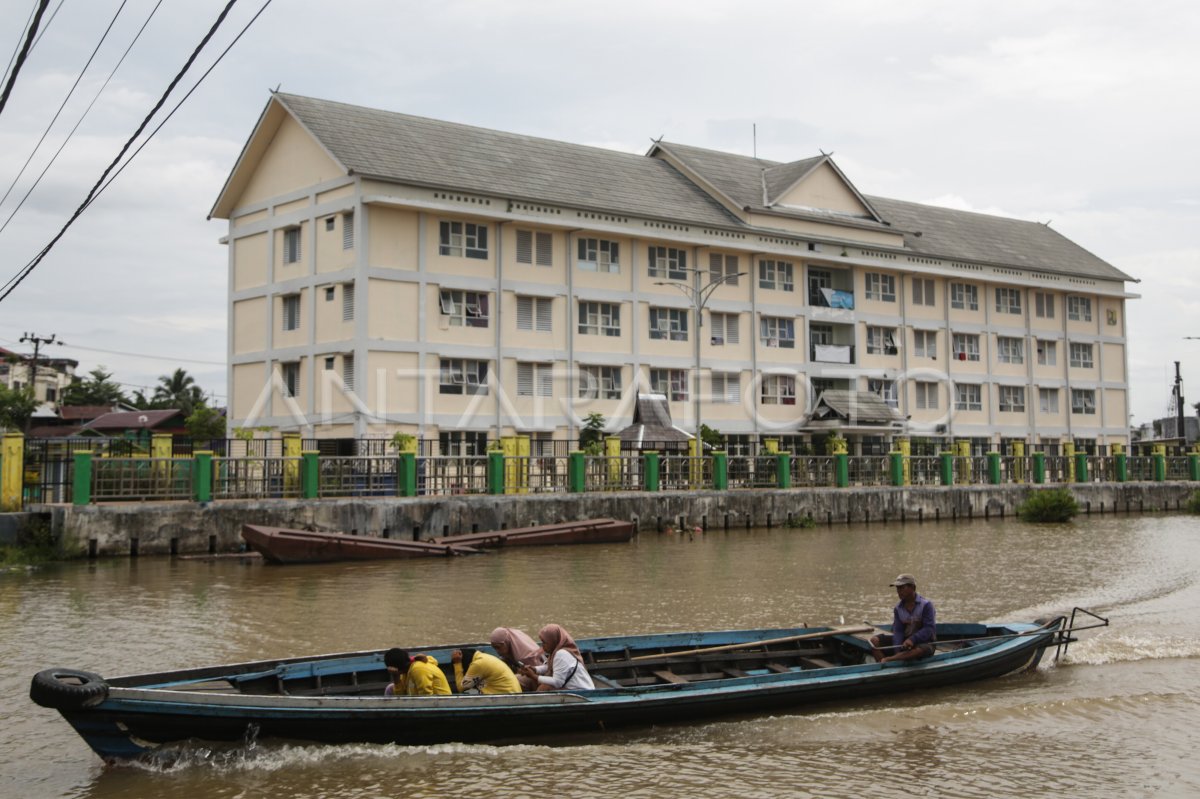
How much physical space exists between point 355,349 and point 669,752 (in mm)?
28364

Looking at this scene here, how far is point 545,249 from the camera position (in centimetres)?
4166

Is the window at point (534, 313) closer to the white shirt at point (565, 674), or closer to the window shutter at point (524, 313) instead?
the window shutter at point (524, 313)

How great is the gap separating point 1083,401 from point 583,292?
103 ft

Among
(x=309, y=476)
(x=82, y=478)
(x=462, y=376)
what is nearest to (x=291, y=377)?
(x=462, y=376)

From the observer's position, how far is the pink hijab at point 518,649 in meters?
11.0

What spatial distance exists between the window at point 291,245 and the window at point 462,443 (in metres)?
8.68

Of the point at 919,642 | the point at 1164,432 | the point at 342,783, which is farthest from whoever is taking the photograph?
the point at 1164,432

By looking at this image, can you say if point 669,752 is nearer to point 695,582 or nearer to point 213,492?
point 695,582

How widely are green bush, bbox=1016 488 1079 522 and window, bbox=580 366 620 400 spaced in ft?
50.7

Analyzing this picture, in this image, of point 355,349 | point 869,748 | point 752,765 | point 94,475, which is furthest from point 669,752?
point 355,349

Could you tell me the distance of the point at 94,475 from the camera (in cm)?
2597

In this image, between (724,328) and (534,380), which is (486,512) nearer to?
(534,380)

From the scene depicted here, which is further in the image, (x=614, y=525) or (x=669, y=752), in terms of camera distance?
(x=614, y=525)

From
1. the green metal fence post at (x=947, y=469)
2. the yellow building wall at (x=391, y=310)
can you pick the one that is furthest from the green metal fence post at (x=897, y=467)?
the yellow building wall at (x=391, y=310)
